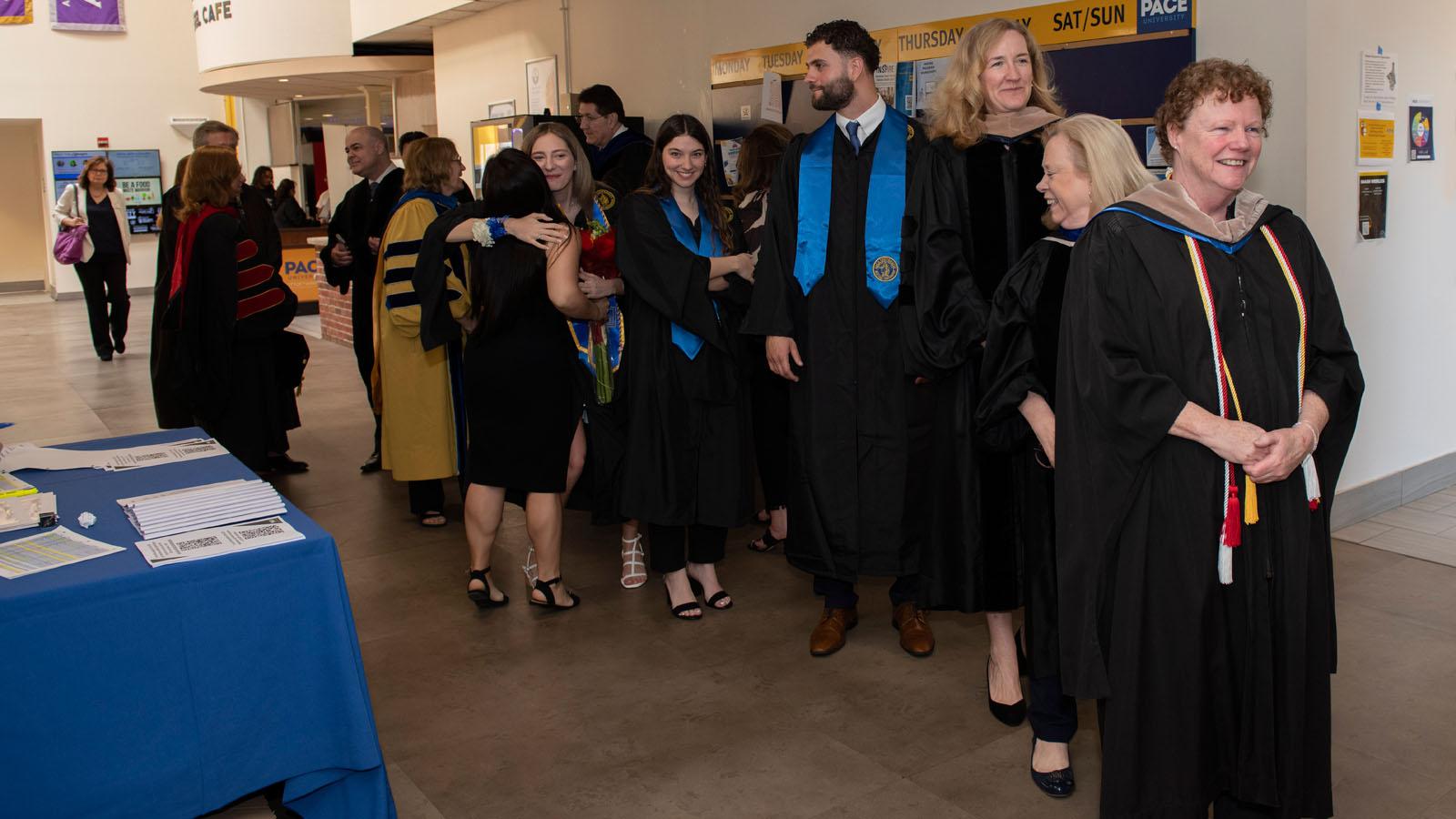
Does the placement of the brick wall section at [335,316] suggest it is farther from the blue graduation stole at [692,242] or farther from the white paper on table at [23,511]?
the white paper on table at [23,511]

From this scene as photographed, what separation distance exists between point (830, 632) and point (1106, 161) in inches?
71.4

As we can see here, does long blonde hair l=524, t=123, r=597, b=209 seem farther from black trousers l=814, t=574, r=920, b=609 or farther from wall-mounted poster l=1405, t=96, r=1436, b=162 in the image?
wall-mounted poster l=1405, t=96, r=1436, b=162

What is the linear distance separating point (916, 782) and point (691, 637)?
3.91 feet

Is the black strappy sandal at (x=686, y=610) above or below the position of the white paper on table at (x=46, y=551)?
below

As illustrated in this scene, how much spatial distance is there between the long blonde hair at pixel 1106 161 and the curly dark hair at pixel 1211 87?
0.32 metres

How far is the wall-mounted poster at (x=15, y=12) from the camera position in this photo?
60.3ft

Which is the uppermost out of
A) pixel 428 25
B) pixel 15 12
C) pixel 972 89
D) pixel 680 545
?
pixel 15 12

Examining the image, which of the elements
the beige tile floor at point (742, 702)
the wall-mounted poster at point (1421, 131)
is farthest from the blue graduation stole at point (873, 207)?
the wall-mounted poster at point (1421, 131)

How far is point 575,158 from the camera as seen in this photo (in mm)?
4234

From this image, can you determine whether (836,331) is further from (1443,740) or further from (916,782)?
(1443,740)

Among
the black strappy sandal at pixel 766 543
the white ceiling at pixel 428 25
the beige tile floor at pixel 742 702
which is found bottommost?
the beige tile floor at pixel 742 702

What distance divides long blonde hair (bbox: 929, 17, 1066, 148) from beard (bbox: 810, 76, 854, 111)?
1.16ft

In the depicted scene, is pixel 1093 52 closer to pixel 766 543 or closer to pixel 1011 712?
pixel 766 543

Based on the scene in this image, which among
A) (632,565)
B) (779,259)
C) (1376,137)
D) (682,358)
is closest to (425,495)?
(632,565)
